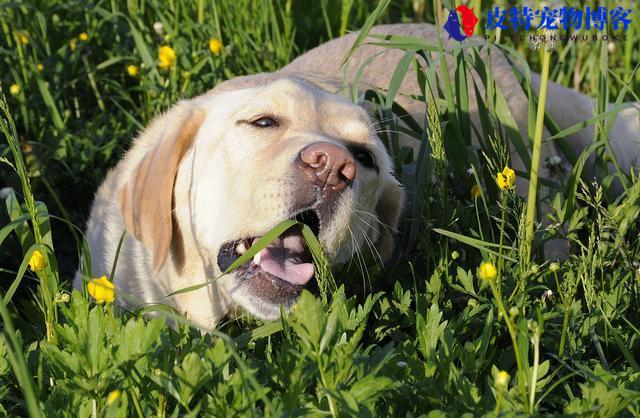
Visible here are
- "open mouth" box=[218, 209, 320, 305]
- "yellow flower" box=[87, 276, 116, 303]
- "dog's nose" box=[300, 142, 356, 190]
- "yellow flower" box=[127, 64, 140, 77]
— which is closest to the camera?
"yellow flower" box=[87, 276, 116, 303]

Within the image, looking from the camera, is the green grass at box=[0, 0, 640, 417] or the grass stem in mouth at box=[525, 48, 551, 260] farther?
the grass stem in mouth at box=[525, 48, 551, 260]

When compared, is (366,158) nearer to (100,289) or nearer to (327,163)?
(327,163)

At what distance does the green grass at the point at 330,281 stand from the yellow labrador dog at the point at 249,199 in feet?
0.49

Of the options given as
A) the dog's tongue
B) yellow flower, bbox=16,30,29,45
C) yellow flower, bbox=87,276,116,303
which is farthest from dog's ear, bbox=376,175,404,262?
yellow flower, bbox=16,30,29,45

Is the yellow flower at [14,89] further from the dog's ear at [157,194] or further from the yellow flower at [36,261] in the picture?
the yellow flower at [36,261]

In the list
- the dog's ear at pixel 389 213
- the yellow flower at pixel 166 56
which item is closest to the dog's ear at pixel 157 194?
the dog's ear at pixel 389 213

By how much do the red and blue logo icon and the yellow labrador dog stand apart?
46cm

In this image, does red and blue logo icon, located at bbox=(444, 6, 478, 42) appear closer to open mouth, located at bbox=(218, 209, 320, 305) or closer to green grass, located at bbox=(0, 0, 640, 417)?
green grass, located at bbox=(0, 0, 640, 417)

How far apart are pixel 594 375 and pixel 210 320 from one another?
135cm

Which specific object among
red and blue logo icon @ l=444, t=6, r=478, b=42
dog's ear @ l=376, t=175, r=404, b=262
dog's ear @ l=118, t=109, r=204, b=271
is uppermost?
red and blue logo icon @ l=444, t=6, r=478, b=42

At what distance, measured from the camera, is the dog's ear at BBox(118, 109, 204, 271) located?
9.21 feet

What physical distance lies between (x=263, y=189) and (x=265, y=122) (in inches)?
15.6

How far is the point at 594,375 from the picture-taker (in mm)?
2115

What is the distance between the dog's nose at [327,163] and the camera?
2.45 m
